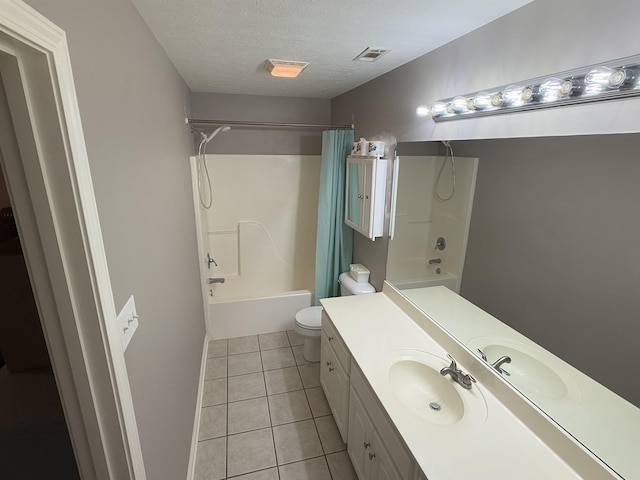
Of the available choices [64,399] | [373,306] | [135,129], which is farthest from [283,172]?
[64,399]

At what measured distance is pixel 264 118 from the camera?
3094 millimetres

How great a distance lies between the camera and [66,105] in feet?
2.07

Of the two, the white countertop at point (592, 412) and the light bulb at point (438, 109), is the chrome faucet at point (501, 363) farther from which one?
the light bulb at point (438, 109)

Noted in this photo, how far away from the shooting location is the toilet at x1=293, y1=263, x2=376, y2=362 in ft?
8.60

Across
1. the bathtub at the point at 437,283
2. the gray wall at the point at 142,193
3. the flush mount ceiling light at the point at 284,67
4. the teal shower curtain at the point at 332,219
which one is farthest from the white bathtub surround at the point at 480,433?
the flush mount ceiling light at the point at 284,67

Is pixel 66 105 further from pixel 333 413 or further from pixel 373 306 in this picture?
pixel 333 413

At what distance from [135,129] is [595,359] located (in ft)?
6.01

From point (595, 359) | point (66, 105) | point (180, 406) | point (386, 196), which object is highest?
point (66, 105)

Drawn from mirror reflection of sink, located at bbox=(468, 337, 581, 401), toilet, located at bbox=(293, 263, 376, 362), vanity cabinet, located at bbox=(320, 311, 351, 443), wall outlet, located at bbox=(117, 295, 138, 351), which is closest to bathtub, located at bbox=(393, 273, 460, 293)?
mirror reflection of sink, located at bbox=(468, 337, 581, 401)

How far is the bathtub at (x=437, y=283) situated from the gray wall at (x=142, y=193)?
1.42 m

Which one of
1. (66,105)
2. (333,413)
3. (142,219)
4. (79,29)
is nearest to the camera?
(66,105)

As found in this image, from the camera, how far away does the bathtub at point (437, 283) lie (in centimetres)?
171

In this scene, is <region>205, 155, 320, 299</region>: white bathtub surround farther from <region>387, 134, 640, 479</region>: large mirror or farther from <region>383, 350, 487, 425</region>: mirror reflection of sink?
<region>387, 134, 640, 479</region>: large mirror

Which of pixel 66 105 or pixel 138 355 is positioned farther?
pixel 138 355
